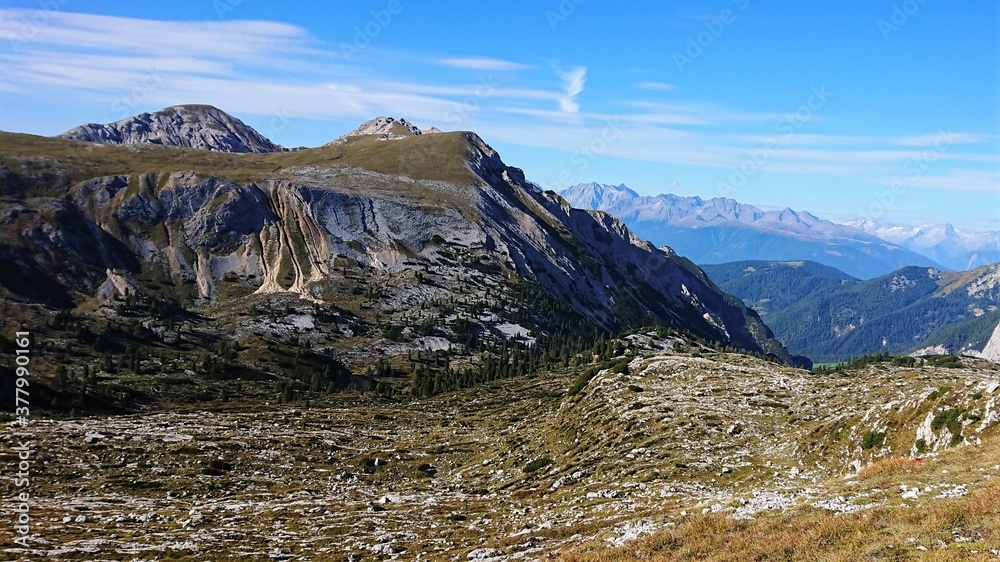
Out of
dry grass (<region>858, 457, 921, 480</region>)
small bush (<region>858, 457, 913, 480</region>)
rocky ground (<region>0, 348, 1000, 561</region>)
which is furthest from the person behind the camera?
rocky ground (<region>0, 348, 1000, 561</region>)

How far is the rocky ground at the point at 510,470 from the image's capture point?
3375 centimetres

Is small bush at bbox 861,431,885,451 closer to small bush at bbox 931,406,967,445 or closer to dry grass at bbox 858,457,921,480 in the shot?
small bush at bbox 931,406,967,445

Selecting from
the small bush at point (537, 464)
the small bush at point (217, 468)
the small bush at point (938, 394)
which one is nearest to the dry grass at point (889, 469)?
the small bush at point (938, 394)

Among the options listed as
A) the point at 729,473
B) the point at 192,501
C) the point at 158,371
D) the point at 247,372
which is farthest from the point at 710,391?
the point at 158,371

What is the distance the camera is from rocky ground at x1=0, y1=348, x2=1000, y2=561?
33.8 meters

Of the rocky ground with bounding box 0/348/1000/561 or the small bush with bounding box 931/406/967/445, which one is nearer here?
the rocky ground with bounding box 0/348/1000/561

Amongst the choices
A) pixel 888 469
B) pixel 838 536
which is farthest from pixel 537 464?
pixel 838 536

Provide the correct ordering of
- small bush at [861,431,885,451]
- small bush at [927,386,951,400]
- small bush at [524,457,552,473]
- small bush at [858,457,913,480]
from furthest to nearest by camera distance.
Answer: small bush at [524,457,552,473] → small bush at [861,431,885,451] → small bush at [927,386,951,400] → small bush at [858,457,913,480]

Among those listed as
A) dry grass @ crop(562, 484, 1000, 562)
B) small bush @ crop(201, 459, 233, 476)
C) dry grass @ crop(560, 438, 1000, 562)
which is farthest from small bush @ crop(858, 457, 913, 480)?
small bush @ crop(201, 459, 233, 476)

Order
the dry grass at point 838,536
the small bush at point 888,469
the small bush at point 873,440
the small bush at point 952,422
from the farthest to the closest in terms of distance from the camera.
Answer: the small bush at point 873,440, the small bush at point 952,422, the small bush at point 888,469, the dry grass at point 838,536

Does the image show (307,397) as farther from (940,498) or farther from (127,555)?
(940,498)

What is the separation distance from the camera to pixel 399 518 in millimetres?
43188

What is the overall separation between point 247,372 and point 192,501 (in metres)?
122

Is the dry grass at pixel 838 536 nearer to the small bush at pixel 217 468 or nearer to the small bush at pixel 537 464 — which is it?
the small bush at pixel 537 464
